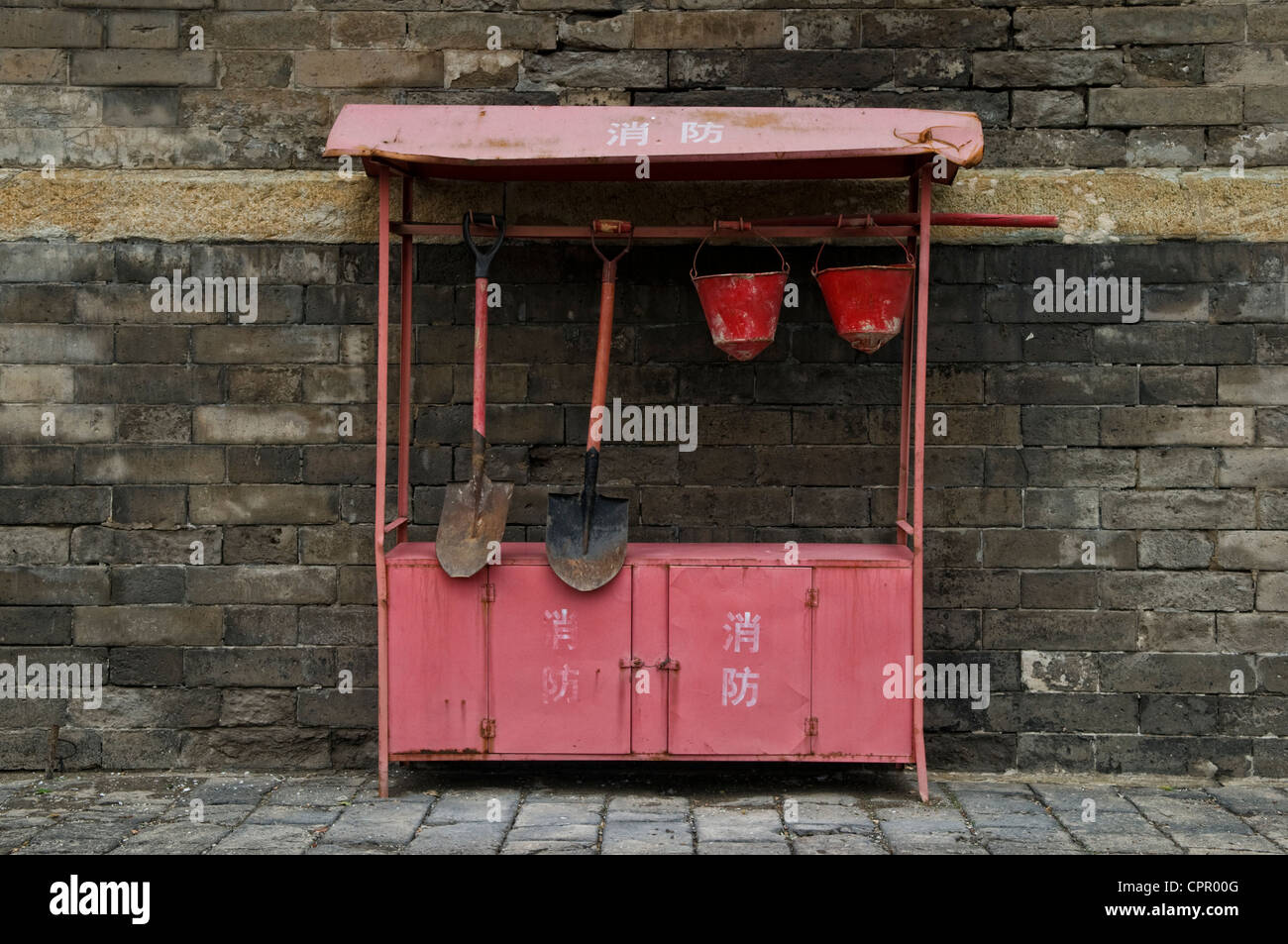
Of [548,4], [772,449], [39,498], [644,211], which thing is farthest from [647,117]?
[39,498]

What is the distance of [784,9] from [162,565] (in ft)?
12.6

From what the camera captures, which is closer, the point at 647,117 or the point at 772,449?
the point at 647,117

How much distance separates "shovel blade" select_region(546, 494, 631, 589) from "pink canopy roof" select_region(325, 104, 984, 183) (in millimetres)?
1402

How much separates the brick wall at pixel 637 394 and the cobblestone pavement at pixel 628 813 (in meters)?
0.25

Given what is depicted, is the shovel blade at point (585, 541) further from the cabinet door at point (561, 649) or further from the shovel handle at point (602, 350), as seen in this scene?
the shovel handle at point (602, 350)

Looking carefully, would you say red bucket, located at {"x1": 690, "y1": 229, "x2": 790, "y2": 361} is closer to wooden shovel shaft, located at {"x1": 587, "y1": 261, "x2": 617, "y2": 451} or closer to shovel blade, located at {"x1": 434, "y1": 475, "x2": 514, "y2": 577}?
wooden shovel shaft, located at {"x1": 587, "y1": 261, "x2": 617, "y2": 451}

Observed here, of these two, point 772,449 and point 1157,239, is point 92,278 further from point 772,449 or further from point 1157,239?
point 1157,239

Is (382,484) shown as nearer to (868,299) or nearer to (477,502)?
(477,502)

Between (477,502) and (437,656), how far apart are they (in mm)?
660

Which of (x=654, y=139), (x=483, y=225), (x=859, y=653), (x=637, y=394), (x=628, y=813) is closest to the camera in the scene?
(x=654, y=139)

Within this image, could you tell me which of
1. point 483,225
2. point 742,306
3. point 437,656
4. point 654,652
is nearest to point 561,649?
point 654,652

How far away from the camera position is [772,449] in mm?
5797

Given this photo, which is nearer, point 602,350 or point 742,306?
point 742,306

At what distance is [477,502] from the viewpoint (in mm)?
5277
